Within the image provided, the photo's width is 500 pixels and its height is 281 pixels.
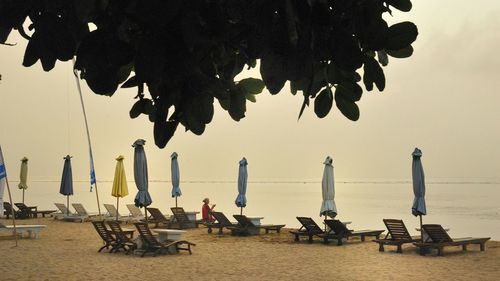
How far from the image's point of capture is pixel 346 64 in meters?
1.50

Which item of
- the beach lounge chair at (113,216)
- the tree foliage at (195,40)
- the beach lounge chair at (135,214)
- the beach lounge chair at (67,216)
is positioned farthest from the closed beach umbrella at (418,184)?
the tree foliage at (195,40)

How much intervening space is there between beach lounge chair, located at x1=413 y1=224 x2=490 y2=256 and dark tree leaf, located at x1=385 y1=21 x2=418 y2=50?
41.0 feet

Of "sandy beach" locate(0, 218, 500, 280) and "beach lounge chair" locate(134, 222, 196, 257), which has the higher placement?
"beach lounge chair" locate(134, 222, 196, 257)

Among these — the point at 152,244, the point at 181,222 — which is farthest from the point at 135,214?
the point at 152,244

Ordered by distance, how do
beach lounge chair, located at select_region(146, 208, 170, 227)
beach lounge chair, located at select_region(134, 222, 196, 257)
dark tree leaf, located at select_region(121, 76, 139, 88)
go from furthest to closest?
beach lounge chair, located at select_region(146, 208, 170, 227) < beach lounge chair, located at select_region(134, 222, 196, 257) < dark tree leaf, located at select_region(121, 76, 139, 88)

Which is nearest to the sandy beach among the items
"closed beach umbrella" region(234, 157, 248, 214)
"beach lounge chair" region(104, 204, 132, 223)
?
"closed beach umbrella" region(234, 157, 248, 214)

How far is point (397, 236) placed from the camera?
14.5m

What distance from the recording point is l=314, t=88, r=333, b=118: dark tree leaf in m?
1.97

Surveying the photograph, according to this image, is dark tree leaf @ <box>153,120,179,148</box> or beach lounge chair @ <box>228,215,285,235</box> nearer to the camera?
dark tree leaf @ <box>153,120,179,148</box>

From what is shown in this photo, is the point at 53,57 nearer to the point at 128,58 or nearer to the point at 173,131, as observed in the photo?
the point at 128,58

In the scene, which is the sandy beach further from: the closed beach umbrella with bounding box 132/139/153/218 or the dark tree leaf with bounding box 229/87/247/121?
the dark tree leaf with bounding box 229/87/247/121

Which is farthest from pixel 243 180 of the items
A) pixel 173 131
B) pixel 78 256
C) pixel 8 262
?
pixel 173 131

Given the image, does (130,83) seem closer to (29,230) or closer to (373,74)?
(373,74)

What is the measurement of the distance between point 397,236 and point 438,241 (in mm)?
1025
